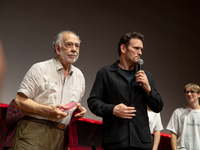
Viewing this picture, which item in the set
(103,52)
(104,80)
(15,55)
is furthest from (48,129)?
(103,52)

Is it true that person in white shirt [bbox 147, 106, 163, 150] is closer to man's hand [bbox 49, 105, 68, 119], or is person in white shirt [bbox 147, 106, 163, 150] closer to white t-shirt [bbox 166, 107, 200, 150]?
white t-shirt [bbox 166, 107, 200, 150]

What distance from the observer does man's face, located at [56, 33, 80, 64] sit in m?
2.42

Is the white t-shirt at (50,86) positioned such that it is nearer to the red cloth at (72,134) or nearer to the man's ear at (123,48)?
the red cloth at (72,134)

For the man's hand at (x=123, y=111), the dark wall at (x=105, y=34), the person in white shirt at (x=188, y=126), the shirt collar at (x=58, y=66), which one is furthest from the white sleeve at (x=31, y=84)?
the person in white shirt at (x=188, y=126)

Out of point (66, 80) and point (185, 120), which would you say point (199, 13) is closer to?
point (185, 120)

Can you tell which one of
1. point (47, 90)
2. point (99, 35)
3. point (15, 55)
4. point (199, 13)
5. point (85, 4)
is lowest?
point (47, 90)

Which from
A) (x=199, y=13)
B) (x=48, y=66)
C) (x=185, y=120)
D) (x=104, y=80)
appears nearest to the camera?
(x=104, y=80)

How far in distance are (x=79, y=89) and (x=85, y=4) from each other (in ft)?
8.02

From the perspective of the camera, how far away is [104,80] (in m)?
2.17

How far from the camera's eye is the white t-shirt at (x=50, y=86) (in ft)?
7.30

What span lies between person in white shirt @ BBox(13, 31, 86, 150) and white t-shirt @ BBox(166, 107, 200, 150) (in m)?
1.77

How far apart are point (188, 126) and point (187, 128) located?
0.11 feet

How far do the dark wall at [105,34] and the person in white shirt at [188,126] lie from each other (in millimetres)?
1444

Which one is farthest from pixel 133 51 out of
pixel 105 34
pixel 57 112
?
pixel 105 34
